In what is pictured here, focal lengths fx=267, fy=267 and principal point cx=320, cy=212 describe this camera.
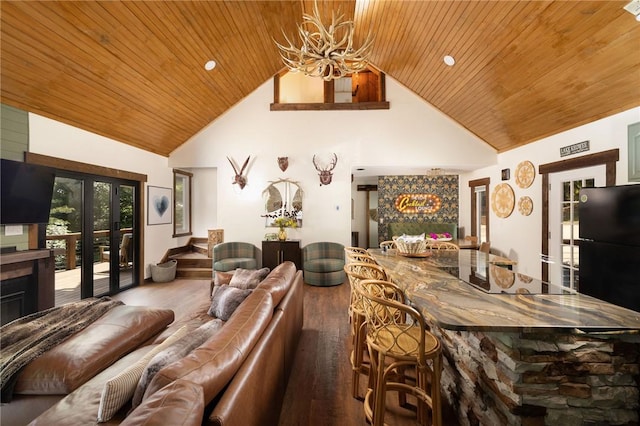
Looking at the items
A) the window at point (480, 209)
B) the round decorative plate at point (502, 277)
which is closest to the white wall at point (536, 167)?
the window at point (480, 209)

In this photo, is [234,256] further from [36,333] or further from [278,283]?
[36,333]

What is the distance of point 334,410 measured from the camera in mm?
1890

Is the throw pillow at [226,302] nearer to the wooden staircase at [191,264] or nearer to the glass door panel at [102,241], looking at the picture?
the glass door panel at [102,241]

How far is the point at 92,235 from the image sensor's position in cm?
409

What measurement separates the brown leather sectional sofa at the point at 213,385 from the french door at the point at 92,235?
267 centimetres

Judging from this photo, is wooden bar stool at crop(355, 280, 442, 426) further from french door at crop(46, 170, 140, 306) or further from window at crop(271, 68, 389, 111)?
window at crop(271, 68, 389, 111)

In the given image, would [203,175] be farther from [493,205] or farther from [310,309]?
[493,205]

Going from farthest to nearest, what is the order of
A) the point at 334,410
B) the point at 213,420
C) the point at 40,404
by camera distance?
the point at 334,410 < the point at 40,404 < the point at 213,420

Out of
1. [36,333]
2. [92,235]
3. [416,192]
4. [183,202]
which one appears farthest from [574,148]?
[183,202]

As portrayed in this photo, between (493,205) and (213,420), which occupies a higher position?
(493,205)

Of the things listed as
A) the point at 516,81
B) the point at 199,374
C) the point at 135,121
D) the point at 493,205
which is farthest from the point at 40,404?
the point at 493,205

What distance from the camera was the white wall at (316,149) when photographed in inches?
215

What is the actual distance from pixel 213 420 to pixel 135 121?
4.77 m

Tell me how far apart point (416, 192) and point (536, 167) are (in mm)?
2969
